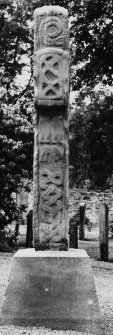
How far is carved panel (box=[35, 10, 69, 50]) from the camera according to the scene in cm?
588

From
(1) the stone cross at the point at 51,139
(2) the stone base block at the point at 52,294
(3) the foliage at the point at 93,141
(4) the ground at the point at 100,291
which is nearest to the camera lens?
(4) the ground at the point at 100,291

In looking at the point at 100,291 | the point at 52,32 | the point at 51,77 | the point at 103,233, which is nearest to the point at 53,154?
the point at 51,77

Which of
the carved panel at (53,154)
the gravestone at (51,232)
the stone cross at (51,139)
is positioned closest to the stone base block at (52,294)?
the gravestone at (51,232)

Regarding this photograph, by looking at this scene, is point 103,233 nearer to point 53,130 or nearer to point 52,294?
point 53,130

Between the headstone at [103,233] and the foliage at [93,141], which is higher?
the foliage at [93,141]

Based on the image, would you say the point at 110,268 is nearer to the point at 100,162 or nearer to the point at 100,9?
the point at 100,9

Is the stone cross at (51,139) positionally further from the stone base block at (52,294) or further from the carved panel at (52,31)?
the stone base block at (52,294)

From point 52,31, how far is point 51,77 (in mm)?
523

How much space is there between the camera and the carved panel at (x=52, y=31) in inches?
232

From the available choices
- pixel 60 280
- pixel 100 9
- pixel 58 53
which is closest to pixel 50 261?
pixel 60 280

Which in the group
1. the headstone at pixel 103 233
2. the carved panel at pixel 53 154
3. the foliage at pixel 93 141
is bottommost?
the headstone at pixel 103 233

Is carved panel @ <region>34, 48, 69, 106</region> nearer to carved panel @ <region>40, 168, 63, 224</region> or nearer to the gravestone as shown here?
the gravestone

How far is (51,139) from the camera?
582 cm

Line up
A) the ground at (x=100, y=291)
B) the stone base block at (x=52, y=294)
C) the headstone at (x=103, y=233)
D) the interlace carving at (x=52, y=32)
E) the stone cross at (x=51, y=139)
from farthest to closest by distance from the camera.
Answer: the headstone at (x=103, y=233)
the interlace carving at (x=52, y=32)
the stone cross at (x=51, y=139)
the stone base block at (x=52, y=294)
the ground at (x=100, y=291)
